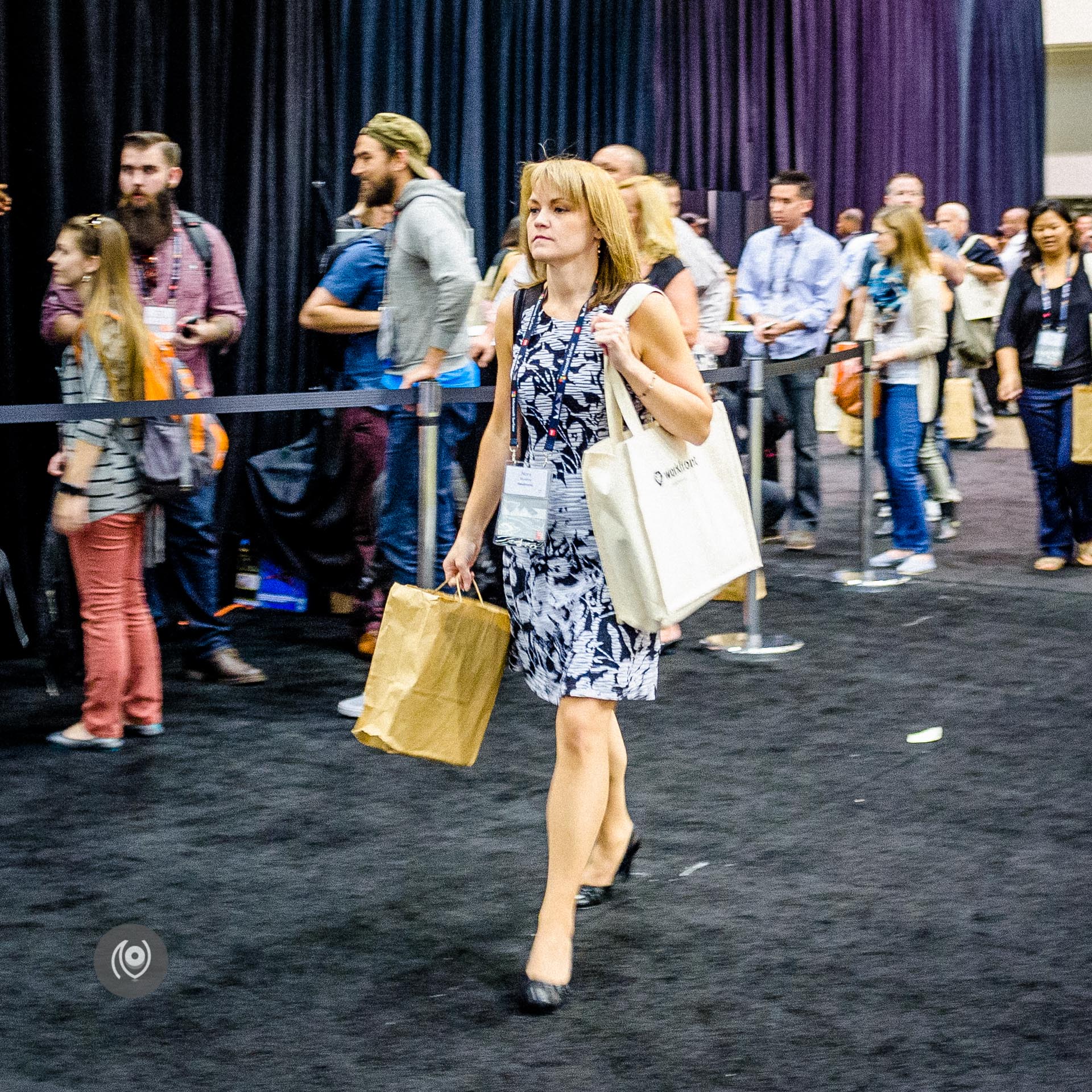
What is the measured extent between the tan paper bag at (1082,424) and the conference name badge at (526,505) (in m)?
4.62

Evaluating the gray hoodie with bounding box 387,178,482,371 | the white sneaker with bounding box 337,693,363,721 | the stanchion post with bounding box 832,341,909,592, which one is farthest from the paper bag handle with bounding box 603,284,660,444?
the stanchion post with bounding box 832,341,909,592

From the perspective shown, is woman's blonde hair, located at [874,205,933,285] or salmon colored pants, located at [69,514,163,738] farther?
woman's blonde hair, located at [874,205,933,285]

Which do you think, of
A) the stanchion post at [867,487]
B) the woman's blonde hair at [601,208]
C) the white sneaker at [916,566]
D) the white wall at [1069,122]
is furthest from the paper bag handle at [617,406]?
A: the white wall at [1069,122]

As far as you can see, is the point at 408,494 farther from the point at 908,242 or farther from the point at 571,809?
the point at 908,242

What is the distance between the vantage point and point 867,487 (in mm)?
7266

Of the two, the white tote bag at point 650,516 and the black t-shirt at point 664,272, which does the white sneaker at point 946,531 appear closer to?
the black t-shirt at point 664,272

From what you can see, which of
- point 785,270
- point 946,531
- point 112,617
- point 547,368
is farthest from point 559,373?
point 946,531

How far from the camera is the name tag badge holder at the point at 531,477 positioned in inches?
124

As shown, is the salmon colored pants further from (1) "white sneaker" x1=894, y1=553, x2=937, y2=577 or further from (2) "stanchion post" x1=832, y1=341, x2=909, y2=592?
(1) "white sneaker" x1=894, y1=553, x2=937, y2=577

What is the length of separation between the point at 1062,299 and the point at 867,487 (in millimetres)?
1318

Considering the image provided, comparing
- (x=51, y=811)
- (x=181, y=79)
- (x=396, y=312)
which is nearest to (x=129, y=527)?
(x=51, y=811)

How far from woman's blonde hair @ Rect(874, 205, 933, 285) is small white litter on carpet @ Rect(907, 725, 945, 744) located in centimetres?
288

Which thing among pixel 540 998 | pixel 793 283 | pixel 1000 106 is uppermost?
pixel 1000 106

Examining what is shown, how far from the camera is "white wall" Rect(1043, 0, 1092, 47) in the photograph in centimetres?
2053
